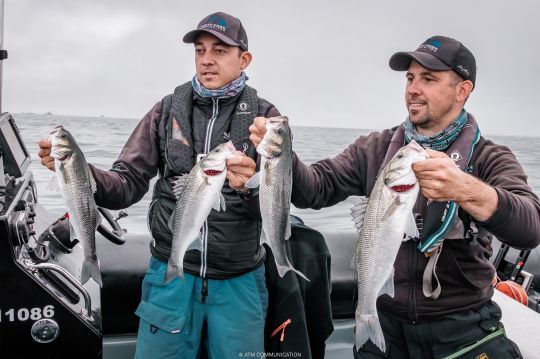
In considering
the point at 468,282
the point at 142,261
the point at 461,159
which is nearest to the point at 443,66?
the point at 461,159

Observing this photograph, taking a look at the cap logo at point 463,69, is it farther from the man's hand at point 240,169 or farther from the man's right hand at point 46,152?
the man's right hand at point 46,152

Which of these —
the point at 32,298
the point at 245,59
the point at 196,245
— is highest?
the point at 245,59

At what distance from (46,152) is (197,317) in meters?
1.46

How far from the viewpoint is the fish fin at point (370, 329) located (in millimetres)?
2699

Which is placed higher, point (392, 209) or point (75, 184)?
point (392, 209)

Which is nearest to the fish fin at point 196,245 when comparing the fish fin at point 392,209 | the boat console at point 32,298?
the boat console at point 32,298

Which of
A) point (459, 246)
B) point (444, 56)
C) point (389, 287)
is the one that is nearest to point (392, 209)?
point (389, 287)

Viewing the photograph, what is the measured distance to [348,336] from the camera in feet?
17.4

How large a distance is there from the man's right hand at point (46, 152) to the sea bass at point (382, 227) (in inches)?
63.2

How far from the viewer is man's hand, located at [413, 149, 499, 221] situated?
2451 millimetres

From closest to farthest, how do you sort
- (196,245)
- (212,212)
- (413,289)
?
(413,289)
(196,245)
(212,212)

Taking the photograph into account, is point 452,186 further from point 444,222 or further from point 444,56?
point 444,56

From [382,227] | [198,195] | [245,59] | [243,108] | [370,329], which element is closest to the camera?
[382,227]

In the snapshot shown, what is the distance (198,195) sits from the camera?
2.83 meters
